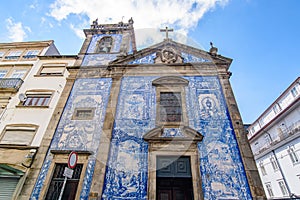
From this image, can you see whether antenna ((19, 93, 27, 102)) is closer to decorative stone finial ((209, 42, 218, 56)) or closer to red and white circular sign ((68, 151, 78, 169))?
red and white circular sign ((68, 151, 78, 169))

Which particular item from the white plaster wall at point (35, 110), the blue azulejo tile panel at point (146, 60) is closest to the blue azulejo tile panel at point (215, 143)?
the blue azulejo tile panel at point (146, 60)

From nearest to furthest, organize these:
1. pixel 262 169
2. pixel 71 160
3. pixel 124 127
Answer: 1. pixel 71 160
2. pixel 124 127
3. pixel 262 169

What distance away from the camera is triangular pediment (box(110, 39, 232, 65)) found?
9.91 metres

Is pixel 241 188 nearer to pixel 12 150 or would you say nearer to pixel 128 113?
pixel 128 113

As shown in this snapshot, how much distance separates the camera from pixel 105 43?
12.3m

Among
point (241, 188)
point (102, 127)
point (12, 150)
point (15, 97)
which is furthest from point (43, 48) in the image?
point (241, 188)

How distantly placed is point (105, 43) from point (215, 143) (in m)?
9.74

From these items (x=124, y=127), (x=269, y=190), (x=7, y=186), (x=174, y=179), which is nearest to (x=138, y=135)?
(x=124, y=127)

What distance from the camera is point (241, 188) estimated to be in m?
6.03

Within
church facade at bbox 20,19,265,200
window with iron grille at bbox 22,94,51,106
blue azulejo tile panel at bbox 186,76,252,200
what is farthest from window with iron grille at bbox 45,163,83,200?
blue azulejo tile panel at bbox 186,76,252,200

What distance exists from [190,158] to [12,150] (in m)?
7.74

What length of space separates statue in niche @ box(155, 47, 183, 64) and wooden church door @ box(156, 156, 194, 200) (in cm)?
549

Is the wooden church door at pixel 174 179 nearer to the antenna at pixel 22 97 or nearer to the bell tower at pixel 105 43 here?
the bell tower at pixel 105 43

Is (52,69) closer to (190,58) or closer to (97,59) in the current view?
(97,59)
